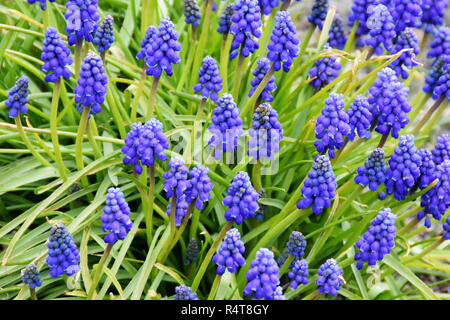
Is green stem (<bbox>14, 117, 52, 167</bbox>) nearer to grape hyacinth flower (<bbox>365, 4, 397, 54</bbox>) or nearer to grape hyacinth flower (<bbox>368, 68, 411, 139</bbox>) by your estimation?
grape hyacinth flower (<bbox>368, 68, 411, 139</bbox>)

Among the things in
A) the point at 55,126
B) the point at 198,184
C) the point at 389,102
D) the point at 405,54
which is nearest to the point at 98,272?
the point at 198,184

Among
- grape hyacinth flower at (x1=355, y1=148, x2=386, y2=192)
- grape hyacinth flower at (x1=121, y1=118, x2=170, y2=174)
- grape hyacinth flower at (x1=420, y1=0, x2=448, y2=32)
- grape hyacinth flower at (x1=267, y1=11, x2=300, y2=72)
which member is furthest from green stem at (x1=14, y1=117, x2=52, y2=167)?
grape hyacinth flower at (x1=420, y1=0, x2=448, y2=32)

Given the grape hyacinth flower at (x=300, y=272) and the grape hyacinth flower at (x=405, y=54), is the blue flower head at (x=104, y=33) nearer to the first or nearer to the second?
the grape hyacinth flower at (x=300, y=272)
